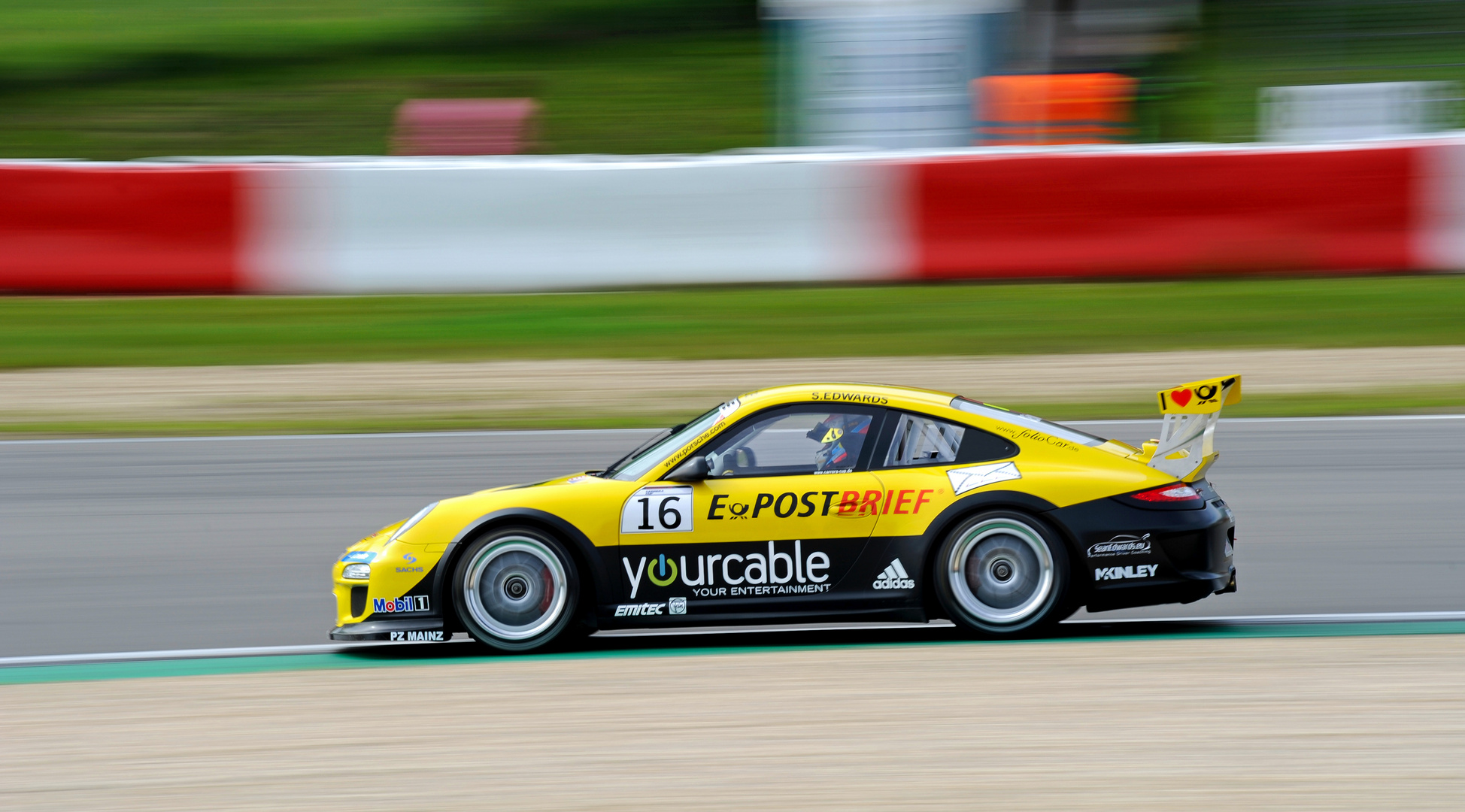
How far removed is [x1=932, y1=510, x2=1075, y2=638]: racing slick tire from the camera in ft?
20.5

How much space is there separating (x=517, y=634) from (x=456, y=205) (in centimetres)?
851

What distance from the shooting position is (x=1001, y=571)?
631cm

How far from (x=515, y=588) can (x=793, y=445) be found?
4.03 ft

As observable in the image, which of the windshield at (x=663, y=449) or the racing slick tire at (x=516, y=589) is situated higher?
the windshield at (x=663, y=449)

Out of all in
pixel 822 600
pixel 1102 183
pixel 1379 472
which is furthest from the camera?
pixel 1102 183

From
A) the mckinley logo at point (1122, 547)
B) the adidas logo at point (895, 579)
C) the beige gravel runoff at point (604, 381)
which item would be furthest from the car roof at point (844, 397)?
the beige gravel runoff at point (604, 381)

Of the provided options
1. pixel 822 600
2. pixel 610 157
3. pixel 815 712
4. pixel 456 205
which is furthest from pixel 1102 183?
pixel 815 712

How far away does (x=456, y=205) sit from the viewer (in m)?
14.2

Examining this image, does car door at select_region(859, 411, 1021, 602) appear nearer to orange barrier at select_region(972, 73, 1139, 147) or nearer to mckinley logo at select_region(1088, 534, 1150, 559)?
mckinley logo at select_region(1088, 534, 1150, 559)

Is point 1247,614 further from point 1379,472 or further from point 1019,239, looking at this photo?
point 1019,239

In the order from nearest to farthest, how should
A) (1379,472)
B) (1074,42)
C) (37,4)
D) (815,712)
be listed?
(815,712)
(1379,472)
(1074,42)
(37,4)

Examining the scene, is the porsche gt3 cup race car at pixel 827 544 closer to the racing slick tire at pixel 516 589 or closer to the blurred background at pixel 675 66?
the racing slick tire at pixel 516 589

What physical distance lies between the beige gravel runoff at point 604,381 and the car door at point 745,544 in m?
5.08

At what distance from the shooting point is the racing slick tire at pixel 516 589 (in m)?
6.29
